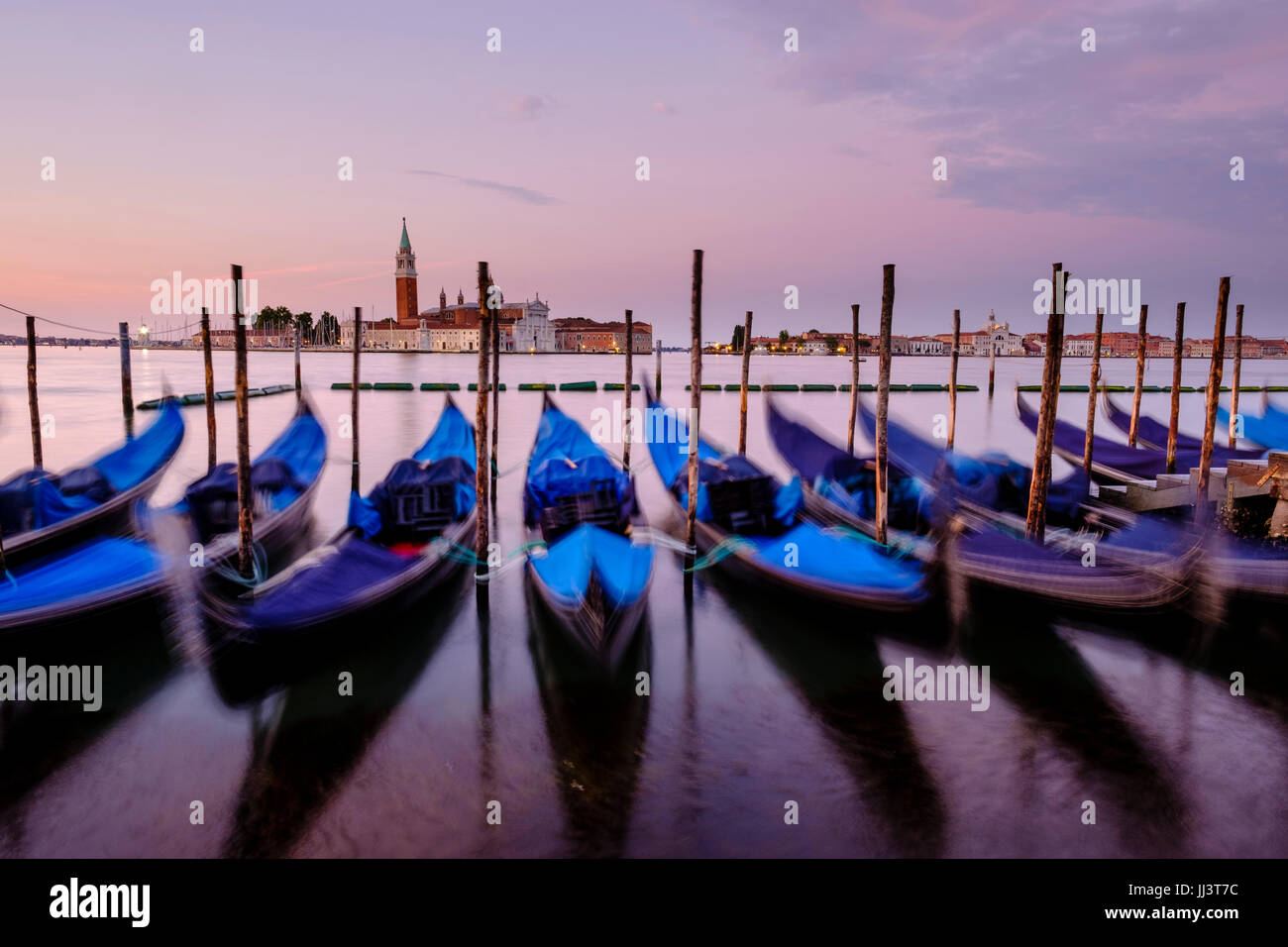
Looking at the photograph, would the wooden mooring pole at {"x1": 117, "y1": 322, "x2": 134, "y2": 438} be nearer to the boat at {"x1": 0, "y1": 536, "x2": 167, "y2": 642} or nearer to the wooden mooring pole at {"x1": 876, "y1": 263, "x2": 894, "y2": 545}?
the boat at {"x1": 0, "y1": 536, "x2": 167, "y2": 642}

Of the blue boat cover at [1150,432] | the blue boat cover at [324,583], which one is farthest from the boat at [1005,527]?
the blue boat cover at [1150,432]

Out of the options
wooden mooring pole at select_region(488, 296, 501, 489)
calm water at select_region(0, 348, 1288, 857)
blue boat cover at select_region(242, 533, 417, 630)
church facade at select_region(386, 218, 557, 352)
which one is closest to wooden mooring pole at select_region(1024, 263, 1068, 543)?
calm water at select_region(0, 348, 1288, 857)

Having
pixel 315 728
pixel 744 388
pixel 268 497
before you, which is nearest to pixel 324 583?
pixel 315 728

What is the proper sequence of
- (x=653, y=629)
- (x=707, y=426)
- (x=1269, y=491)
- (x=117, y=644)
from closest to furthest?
(x=117, y=644) < (x=653, y=629) < (x=1269, y=491) < (x=707, y=426)

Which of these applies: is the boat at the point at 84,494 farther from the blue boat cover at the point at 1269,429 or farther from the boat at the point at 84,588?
the blue boat cover at the point at 1269,429

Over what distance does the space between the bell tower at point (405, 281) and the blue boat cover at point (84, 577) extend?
357 feet

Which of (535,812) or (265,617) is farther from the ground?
(265,617)

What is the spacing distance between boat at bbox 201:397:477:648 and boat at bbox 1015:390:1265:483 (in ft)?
29.2

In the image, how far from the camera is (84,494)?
8.95 metres

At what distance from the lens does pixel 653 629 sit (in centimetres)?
711

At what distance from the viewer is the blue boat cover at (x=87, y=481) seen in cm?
780
